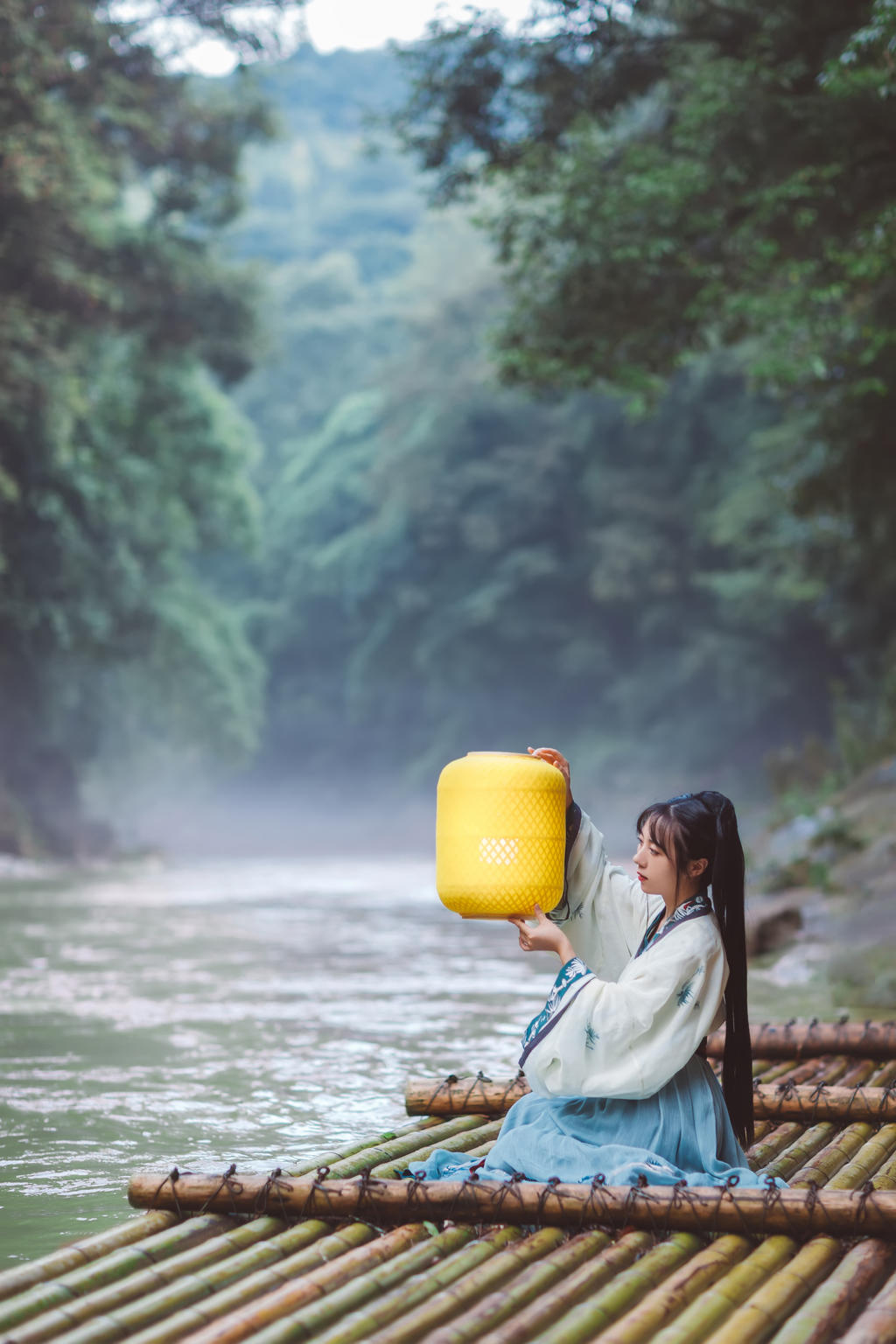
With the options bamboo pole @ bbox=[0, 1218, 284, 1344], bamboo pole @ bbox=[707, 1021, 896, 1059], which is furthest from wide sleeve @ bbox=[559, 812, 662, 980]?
bamboo pole @ bbox=[707, 1021, 896, 1059]

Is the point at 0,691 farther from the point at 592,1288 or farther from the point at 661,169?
the point at 592,1288

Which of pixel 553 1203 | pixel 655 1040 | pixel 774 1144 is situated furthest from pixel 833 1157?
pixel 553 1203

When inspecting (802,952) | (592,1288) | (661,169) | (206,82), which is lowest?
(592,1288)

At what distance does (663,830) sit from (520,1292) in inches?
39.1

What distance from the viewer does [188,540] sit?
28844 mm

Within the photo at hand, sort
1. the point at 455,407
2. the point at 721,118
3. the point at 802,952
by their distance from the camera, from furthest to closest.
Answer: the point at 455,407 → the point at 721,118 → the point at 802,952

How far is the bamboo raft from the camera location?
249 cm

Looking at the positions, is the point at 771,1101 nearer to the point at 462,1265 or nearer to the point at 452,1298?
the point at 462,1265

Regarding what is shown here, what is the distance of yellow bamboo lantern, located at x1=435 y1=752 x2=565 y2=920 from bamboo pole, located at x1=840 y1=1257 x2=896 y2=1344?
1.02 meters

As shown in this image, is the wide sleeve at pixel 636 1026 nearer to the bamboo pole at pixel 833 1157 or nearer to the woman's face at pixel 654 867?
the woman's face at pixel 654 867

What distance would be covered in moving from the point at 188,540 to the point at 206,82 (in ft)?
30.3

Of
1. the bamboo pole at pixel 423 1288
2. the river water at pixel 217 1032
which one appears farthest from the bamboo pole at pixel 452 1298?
the river water at pixel 217 1032

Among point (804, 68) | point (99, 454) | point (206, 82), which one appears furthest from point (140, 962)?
point (206, 82)

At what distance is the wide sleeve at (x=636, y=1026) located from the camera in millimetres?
3070
